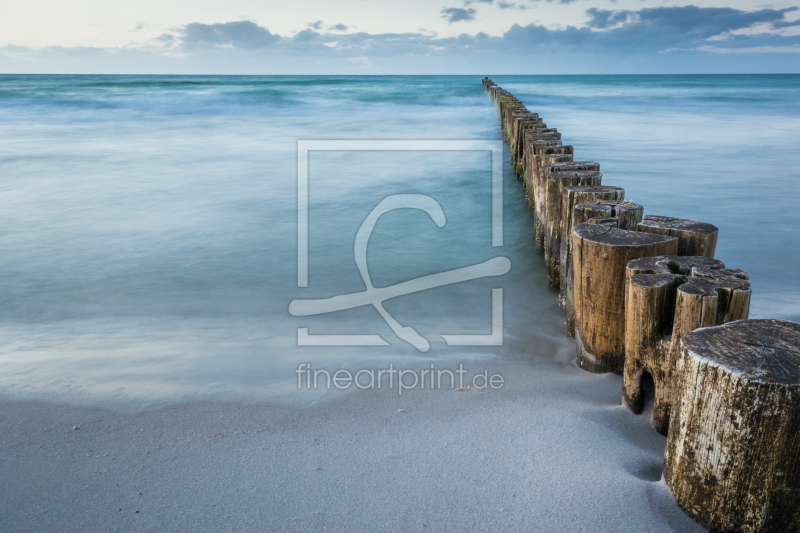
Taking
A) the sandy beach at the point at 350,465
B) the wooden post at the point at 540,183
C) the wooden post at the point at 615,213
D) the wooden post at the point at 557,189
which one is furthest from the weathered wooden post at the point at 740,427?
the wooden post at the point at 540,183

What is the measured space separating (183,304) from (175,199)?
12.7ft

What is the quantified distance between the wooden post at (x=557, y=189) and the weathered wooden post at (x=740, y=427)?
2128 mm

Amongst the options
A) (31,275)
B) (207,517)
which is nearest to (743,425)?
(207,517)

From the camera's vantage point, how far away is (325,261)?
5125mm

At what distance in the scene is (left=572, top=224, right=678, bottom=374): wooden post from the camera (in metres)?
2.42

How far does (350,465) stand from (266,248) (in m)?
3.72

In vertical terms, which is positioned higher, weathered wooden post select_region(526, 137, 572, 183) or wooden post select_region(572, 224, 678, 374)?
weathered wooden post select_region(526, 137, 572, 183)

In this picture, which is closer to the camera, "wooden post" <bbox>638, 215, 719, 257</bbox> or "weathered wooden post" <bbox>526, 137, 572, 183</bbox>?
"wooden post" <bbox>638, 215, 719, 257</bbox>

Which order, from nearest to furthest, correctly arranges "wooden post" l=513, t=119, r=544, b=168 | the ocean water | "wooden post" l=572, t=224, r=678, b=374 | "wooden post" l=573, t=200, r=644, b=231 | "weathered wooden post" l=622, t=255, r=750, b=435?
"weathered wooden post" l=622, t=255, r=750, b=435 < "wooden post" l=572, t=224, r=678, b=374 < "wooden post" l=573, t=200, r=644, b=231 < the ocean water < "wooden post" l=513, t=119, r=544, b=168

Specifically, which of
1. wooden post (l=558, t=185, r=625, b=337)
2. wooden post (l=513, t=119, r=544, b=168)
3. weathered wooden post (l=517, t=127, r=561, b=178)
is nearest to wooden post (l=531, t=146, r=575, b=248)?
weathered wooden post (l=517, t=127, r=561, b=178)

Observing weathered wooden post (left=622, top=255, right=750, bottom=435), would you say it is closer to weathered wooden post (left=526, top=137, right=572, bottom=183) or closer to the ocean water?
the ocean water

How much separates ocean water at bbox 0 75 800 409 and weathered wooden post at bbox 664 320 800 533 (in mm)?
1524

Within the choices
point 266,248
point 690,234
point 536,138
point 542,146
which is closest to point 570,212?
point 690,234

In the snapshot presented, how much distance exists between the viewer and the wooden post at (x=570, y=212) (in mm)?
3193
